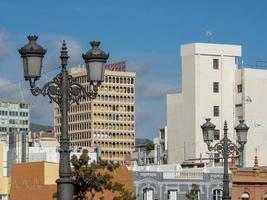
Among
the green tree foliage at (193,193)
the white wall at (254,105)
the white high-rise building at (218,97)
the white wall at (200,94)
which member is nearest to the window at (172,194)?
the green tree foliage at (193,193)

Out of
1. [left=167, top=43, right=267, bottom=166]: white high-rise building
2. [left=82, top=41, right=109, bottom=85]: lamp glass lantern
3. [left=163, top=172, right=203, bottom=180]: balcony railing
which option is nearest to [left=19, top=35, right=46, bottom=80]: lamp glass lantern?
[left=82, top=41, right=109, bottom=85]: lamp glass lantern

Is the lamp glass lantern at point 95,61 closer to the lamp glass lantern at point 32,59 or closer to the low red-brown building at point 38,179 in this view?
the lamp glass lantern at point 32,59

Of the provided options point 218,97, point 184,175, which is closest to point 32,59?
point 184,175

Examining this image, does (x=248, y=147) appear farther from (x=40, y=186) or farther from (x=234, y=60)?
(x=40, y=186)

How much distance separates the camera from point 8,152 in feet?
301

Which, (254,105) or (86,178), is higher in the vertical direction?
(254,105)

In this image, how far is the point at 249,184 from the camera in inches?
3332

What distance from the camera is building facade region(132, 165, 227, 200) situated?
80250mm

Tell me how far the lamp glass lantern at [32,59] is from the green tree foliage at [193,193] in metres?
55.8

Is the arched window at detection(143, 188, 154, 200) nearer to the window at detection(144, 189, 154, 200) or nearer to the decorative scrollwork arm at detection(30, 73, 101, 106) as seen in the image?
the window at detection(144, 189, 154, 200)

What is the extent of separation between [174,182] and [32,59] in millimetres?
59641

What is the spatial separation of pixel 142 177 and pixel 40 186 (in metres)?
8.17

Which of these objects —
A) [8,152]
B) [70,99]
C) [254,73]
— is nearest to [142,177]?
[8,152]

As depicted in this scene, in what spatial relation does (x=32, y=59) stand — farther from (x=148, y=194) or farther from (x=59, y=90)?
(x=148, y=194)
